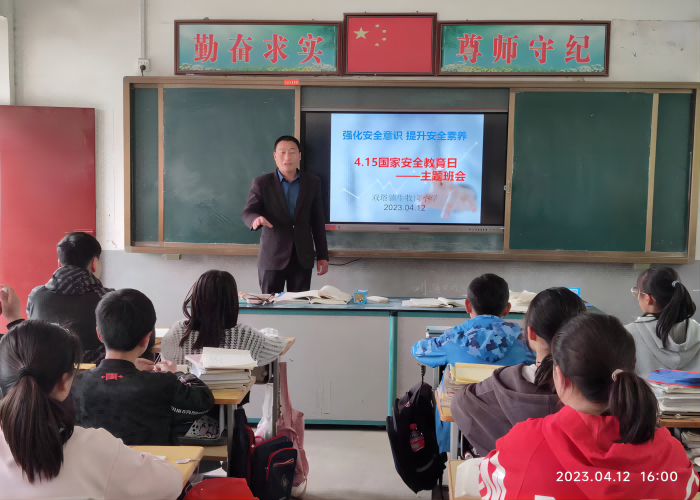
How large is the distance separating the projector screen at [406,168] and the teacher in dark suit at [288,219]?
1.24 ft

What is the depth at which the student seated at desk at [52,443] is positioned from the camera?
40.2 inches

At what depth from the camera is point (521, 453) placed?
101 centimetres

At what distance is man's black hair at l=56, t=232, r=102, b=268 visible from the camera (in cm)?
232

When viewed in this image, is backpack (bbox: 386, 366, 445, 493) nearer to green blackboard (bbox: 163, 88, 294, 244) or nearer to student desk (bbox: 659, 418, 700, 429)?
student desk (bbox: 659, 418, 700, 429)

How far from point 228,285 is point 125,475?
934 mm

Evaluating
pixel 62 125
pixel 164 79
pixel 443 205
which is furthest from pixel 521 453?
pixel 62 125

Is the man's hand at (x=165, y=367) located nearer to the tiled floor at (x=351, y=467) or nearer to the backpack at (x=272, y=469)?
the backpack at (x=272, y=469)

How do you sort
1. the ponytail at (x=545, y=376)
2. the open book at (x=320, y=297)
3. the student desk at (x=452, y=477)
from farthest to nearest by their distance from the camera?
the open book at (x=320, y=297), the ponytail at (x=545, y=376), the student desk at (x=452, y=477)

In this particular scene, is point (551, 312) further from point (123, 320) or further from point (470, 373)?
point (123, 320)

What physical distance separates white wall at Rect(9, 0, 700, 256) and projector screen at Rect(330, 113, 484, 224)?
0.77 m

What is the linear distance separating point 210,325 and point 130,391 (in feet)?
1.74

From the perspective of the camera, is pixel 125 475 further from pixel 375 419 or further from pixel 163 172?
pixel 163 172

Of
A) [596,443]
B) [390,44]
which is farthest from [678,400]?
[390,44]
